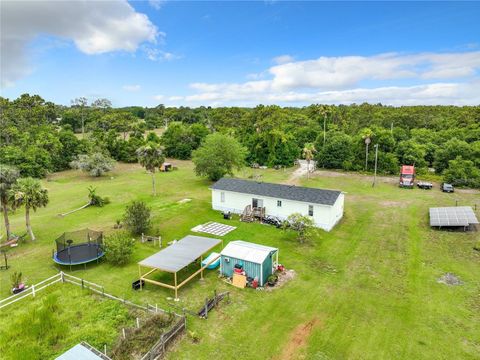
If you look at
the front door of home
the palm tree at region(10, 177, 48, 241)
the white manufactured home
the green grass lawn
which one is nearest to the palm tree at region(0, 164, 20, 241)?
the palm tree at region(10, 177, 48, 241)

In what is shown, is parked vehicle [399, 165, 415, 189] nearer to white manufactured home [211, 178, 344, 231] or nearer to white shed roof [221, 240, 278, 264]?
white manufactured home [211, 178, 344, 231]

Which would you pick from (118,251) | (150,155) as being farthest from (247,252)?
(150,155)

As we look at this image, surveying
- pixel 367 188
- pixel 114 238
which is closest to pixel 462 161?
pixel 367 188

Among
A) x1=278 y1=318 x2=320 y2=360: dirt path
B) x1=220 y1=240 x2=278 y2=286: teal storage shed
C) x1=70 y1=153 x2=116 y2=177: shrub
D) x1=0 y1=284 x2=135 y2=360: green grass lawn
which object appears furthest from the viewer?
x1=70 y1=153 x2=116 y2=177: shrub

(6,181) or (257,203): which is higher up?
(6,181)

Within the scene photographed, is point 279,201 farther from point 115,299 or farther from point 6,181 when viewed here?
point 6,181

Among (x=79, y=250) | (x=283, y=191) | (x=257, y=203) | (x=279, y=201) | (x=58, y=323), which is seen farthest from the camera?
(x=257, y=203)

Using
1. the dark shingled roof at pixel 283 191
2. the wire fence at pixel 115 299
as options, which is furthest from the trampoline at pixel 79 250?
the dark shingled roof at pixel 283 191
